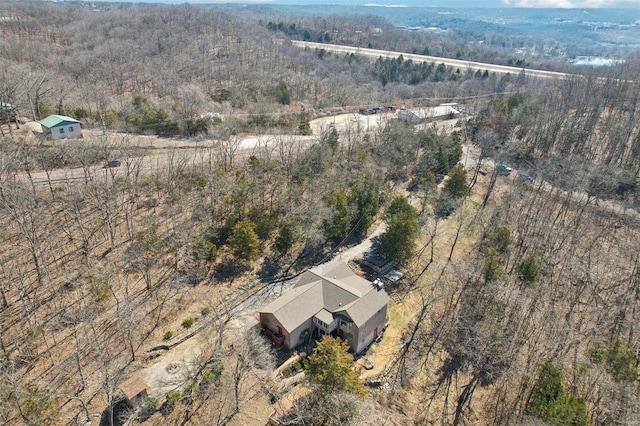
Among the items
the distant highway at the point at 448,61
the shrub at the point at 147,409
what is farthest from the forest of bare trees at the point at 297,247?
the distant highway at the point at 448,61

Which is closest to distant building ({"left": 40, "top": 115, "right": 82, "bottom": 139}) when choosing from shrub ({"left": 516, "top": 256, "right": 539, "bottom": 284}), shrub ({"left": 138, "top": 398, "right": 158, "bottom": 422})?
shrub ({"left": 138, "top": 398, "right": 158, "bottom": 422})

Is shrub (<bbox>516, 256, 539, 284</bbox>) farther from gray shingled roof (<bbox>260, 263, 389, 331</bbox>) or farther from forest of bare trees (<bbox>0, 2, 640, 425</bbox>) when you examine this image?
gray shingled roof (<bbox>260, 263, 389, 331</bbox>)

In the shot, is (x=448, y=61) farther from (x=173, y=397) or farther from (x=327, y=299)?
(x=173, y=397)

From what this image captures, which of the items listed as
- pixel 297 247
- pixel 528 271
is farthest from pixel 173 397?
pixel 528 271

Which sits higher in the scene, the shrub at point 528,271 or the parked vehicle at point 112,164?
the parked vehicle at point 112,164

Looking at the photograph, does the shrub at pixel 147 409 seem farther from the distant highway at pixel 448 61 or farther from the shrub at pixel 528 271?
the distant highway at pixel 448 61

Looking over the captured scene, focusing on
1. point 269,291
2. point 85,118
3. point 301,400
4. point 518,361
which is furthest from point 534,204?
point 85,118
